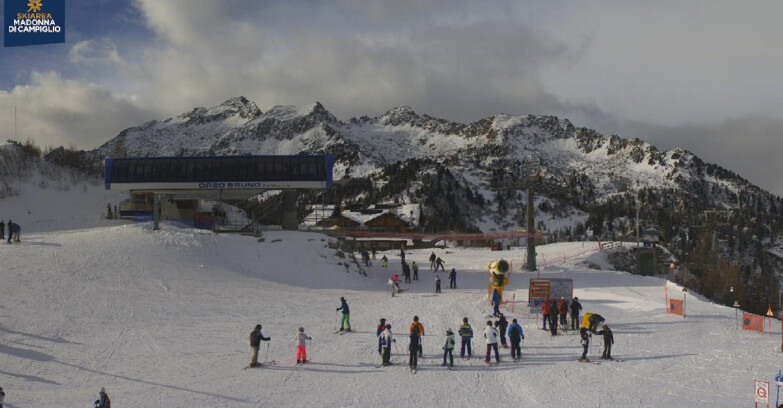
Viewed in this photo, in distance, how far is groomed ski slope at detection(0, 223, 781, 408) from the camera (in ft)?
50.5

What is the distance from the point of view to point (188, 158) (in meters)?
47.3

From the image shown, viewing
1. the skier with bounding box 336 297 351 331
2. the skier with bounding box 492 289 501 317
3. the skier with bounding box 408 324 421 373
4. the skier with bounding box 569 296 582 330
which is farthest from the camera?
the skier with bounding box 492 289 501 317

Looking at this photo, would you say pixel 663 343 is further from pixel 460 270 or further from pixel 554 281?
pixel 460 270

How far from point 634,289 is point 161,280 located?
89.6ft

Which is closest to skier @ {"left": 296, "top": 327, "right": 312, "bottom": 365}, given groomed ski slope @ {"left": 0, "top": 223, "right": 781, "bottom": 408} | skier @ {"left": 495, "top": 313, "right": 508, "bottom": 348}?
groomed ski slope @ {"left": 0, "top": 223, "right": 781, "bottom": 408}

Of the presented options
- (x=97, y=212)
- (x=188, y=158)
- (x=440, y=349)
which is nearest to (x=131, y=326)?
(x=440, y=349)

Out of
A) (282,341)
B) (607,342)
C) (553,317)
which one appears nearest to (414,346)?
(282,341)

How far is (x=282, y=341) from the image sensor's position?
68.9 ft

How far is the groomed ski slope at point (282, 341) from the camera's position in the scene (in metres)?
15.4

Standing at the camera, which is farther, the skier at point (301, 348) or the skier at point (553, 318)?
the skier at point (553, 318)

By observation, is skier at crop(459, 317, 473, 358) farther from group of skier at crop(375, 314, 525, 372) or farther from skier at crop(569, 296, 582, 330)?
skier at crop(569, 296, 582, 330)

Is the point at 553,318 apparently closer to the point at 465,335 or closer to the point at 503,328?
the point at 503,328

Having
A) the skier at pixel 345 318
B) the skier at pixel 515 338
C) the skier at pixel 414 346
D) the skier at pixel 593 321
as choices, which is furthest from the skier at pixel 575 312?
the skier at pixel 345 318

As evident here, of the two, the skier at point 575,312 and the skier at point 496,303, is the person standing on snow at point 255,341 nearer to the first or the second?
the skier at point 496,303
